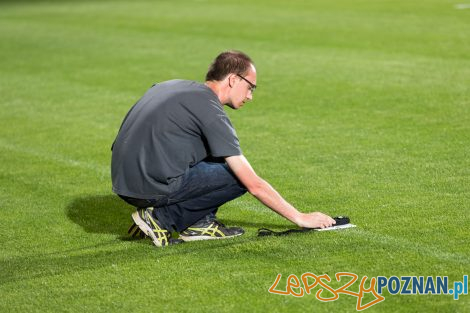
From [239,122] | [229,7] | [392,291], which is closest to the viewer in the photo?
[392,291]

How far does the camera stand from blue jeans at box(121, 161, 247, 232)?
7.46m

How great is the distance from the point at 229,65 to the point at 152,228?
51.1 inches

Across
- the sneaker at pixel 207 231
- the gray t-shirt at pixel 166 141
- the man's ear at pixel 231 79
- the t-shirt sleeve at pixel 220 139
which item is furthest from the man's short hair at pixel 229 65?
the sneaker at pixel 207 231

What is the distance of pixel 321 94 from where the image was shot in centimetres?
1384

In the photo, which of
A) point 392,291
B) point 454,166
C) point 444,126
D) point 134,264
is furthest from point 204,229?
point 444,126

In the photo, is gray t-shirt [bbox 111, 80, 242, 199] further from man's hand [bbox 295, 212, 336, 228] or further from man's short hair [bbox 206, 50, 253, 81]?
man's hand [bbox 295, 212, 336, 228]

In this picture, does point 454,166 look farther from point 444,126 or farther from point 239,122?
point 239,122

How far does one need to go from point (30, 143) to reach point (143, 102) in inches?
177

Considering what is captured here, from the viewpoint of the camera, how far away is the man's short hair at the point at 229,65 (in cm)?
743

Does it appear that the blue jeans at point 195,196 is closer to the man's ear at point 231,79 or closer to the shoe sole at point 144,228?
the shoe sole at point 144,228

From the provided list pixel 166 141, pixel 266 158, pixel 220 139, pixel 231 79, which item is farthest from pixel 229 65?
pixel 266 158

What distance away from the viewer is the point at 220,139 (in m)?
7.23

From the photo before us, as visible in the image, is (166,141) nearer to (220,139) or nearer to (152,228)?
(220,139)

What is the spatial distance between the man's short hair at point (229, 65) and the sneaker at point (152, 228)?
1.10 m
